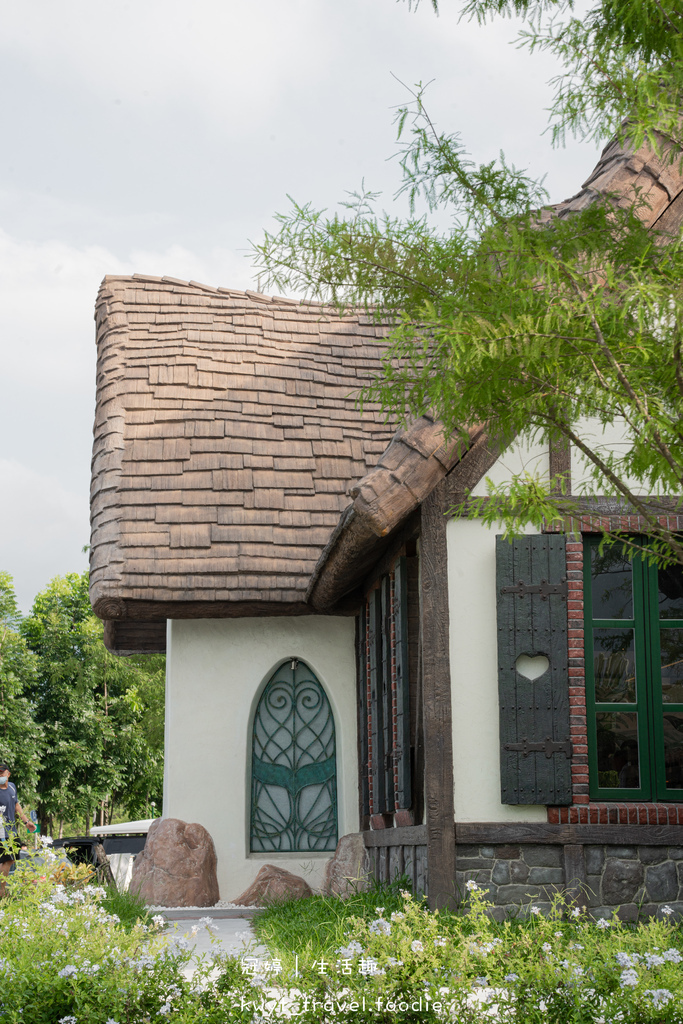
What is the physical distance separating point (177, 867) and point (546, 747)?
4438 mm

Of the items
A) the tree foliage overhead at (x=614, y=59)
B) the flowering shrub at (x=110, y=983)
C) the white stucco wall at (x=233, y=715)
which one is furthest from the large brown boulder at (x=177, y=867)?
the tree foliage overhead at (x=614, y=59)

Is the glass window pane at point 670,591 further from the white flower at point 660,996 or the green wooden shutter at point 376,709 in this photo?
the white flower at point 660,996

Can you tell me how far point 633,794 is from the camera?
637 cm

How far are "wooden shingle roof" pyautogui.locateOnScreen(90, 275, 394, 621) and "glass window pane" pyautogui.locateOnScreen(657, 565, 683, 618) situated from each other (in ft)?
9.89

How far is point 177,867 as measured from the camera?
30.5ft

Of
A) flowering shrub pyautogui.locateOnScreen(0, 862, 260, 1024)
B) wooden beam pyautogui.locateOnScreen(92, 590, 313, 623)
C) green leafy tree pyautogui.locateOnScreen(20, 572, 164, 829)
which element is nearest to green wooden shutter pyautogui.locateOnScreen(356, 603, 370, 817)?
wooden beam pyautogui.locateOnScreen(92, 590, 313, 623)

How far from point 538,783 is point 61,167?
357 inches

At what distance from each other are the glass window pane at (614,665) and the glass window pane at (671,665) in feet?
0.64

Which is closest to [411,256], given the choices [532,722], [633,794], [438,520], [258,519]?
[438,520]

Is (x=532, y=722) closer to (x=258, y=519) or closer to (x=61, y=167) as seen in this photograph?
(x=258, y=519)

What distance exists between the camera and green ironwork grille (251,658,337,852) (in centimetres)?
989

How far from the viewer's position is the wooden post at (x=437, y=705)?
6250 mm

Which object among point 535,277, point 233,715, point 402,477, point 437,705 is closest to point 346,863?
point 233,715

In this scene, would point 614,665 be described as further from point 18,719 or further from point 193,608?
point 18,719
